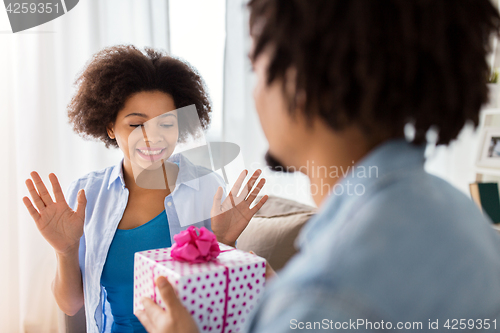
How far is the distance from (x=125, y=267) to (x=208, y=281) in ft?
1.99

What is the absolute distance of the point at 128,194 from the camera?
122cm

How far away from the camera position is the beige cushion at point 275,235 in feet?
4.14

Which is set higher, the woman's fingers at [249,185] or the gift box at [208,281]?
the woman's fingers at [249,185]

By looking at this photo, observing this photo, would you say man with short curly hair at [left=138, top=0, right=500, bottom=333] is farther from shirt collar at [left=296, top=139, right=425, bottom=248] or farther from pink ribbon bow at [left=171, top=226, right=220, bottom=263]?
pink ribbon bow at [left=171, top=226, right=220, bottom=263]

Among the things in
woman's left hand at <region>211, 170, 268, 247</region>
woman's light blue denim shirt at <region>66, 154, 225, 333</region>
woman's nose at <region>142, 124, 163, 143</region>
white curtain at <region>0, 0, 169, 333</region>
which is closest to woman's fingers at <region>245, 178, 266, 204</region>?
woman's left hand at <region>211, 170, 268, 247</region>

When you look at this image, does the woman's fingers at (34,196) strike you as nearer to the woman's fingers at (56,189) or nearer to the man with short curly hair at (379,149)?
the woman's fingers at (56,189)

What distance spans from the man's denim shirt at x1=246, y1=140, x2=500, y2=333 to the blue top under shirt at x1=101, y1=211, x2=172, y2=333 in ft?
2.88

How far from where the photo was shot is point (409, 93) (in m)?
0.36

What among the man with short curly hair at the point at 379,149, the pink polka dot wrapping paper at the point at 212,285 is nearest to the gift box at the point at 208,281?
the pink polka dot wrapping paper at the point at 212,285

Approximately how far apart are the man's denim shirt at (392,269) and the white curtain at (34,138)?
5.69ft

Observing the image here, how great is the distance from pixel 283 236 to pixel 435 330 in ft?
3.21

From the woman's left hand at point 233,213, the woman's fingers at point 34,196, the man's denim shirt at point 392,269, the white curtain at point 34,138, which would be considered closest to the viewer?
the man's denim shirt at point 392,269

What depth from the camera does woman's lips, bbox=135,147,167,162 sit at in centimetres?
115

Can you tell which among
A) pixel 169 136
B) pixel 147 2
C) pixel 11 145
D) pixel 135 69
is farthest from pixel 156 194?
pixel 147 2
